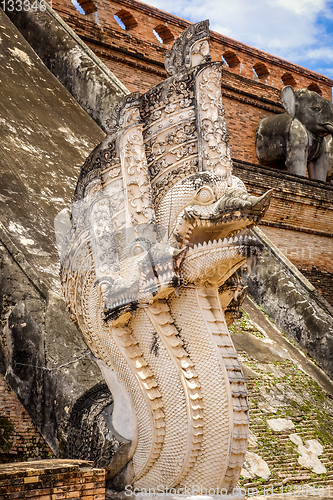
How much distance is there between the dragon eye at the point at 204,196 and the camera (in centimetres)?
284

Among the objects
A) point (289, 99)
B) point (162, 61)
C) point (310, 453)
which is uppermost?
point (162, 61)

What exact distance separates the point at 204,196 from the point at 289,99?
874 centimetres

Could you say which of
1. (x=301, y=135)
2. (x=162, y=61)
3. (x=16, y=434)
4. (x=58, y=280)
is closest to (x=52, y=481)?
(x=16, y=434)

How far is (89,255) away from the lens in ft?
10.2

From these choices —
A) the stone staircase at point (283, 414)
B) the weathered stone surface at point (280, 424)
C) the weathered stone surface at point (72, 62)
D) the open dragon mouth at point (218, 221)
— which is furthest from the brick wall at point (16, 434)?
the weathered stone surface at point (72, 62)

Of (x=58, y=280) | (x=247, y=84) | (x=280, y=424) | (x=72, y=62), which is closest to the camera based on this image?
(x=58, y=280)

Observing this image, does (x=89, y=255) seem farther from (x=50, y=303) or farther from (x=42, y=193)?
(x=42, y=193)

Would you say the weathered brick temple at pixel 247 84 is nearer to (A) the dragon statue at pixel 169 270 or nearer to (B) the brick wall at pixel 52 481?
(A) the dragon statue at pixel 169 270

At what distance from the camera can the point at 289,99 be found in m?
11.0

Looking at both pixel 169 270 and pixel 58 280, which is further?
pixel 58 280

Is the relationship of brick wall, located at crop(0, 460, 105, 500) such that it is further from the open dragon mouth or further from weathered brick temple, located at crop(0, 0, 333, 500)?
the open dragon mouth

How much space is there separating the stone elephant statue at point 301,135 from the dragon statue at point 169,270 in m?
7.72

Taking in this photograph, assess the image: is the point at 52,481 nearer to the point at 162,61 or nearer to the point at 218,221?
the point at 218,221

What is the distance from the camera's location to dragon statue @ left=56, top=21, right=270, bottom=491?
2758mm
